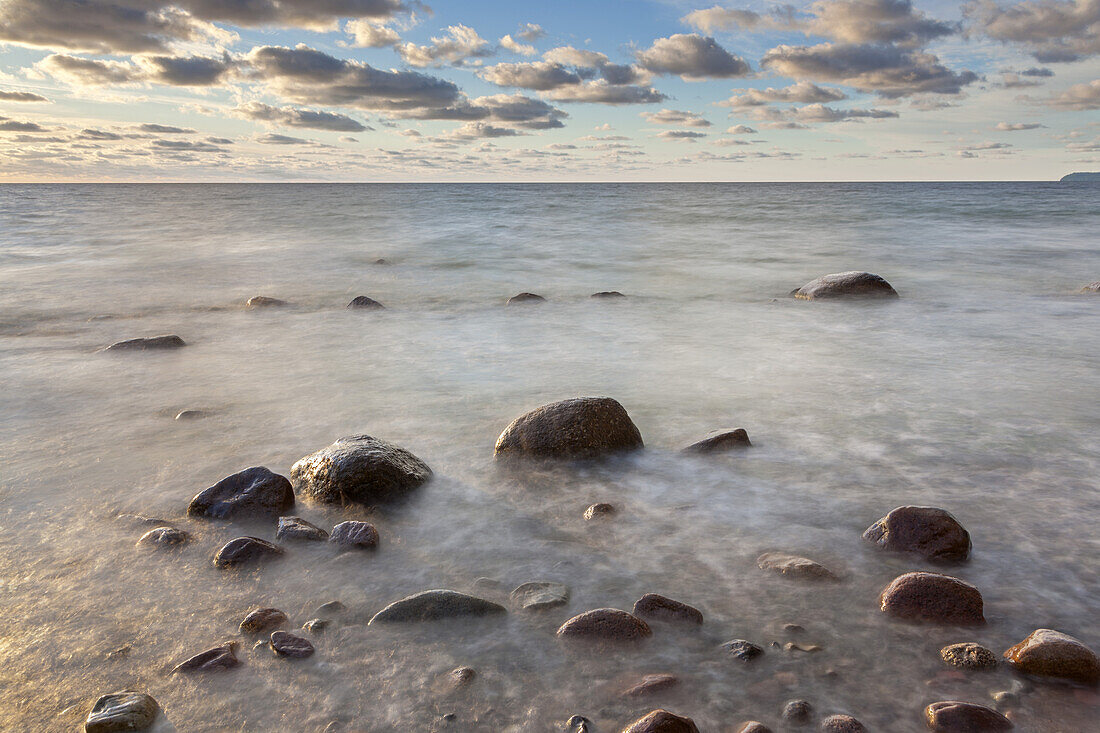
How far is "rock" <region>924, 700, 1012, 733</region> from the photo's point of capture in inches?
63.4

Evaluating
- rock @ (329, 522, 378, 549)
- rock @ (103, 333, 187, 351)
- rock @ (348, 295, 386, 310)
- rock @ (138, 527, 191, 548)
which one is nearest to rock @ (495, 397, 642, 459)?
rock @ (329, 522, 378, 549)

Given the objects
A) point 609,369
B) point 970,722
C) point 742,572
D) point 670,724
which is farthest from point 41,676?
point 609,369

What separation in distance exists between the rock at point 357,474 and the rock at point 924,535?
173 cm

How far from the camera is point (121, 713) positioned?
1633 mm

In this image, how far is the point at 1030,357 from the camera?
210 inches

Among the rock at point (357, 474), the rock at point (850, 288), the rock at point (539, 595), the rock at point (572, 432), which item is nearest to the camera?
the rock at point (539, 595)

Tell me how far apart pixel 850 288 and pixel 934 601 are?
660cm

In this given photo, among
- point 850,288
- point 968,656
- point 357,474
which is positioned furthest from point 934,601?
point 850,288

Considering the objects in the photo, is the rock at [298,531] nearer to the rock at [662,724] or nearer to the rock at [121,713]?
the rock at [121,713]

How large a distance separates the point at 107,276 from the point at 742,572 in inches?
463

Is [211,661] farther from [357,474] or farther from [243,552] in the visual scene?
[357,474]

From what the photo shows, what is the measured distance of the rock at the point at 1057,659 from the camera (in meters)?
1.76

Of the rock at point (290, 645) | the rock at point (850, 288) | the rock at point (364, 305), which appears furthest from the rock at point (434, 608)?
the rock at point (850, 288)

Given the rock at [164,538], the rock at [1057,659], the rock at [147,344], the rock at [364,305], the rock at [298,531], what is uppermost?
the rock at [1057,659]
